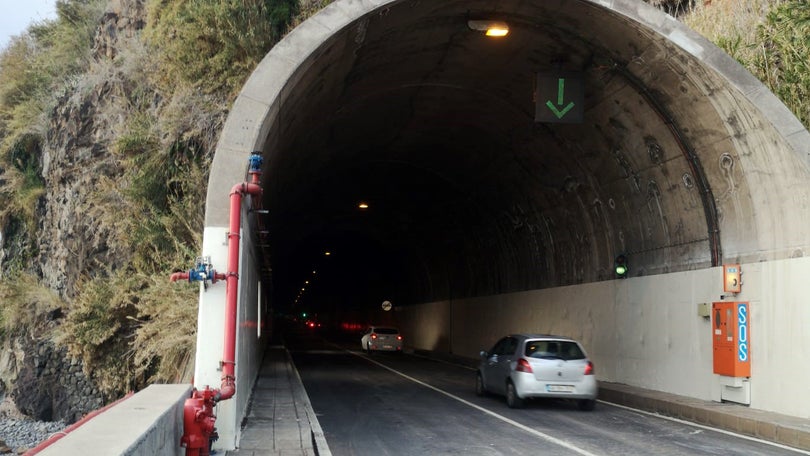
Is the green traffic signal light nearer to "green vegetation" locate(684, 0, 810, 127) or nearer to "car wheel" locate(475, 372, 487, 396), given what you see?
"car wheel" locate(475, 372, 487, 396)

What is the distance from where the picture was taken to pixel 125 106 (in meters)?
21.3

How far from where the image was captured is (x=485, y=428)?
516 inches

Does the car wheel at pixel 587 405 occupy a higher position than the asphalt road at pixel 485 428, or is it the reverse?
the car wheel at pixel 587 405

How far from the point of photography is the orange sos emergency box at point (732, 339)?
47.8 ft

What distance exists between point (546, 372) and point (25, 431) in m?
13.8

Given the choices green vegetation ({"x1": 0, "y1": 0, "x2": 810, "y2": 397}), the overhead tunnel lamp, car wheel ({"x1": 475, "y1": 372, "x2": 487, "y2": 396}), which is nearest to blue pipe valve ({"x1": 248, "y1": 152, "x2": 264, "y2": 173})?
green vegetation ({"x1": 0, "y1": 0, "x2": 810, "y2": 397})

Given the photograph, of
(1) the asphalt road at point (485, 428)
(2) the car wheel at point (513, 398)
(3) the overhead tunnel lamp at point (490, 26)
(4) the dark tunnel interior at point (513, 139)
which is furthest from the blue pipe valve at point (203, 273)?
(2) the car wheel at point (513, 398)

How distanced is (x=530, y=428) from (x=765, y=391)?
4444 millimetres

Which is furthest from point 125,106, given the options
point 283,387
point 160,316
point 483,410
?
point 483,410

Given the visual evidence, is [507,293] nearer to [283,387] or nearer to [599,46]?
[283,387]

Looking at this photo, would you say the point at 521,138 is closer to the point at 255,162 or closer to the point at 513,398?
the point at 513,398

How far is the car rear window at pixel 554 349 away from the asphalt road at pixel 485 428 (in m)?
1.10

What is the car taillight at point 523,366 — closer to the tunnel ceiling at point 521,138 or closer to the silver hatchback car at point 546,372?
the silver hatchback car at point 546,372

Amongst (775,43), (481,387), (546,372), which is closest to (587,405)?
(546,372)
